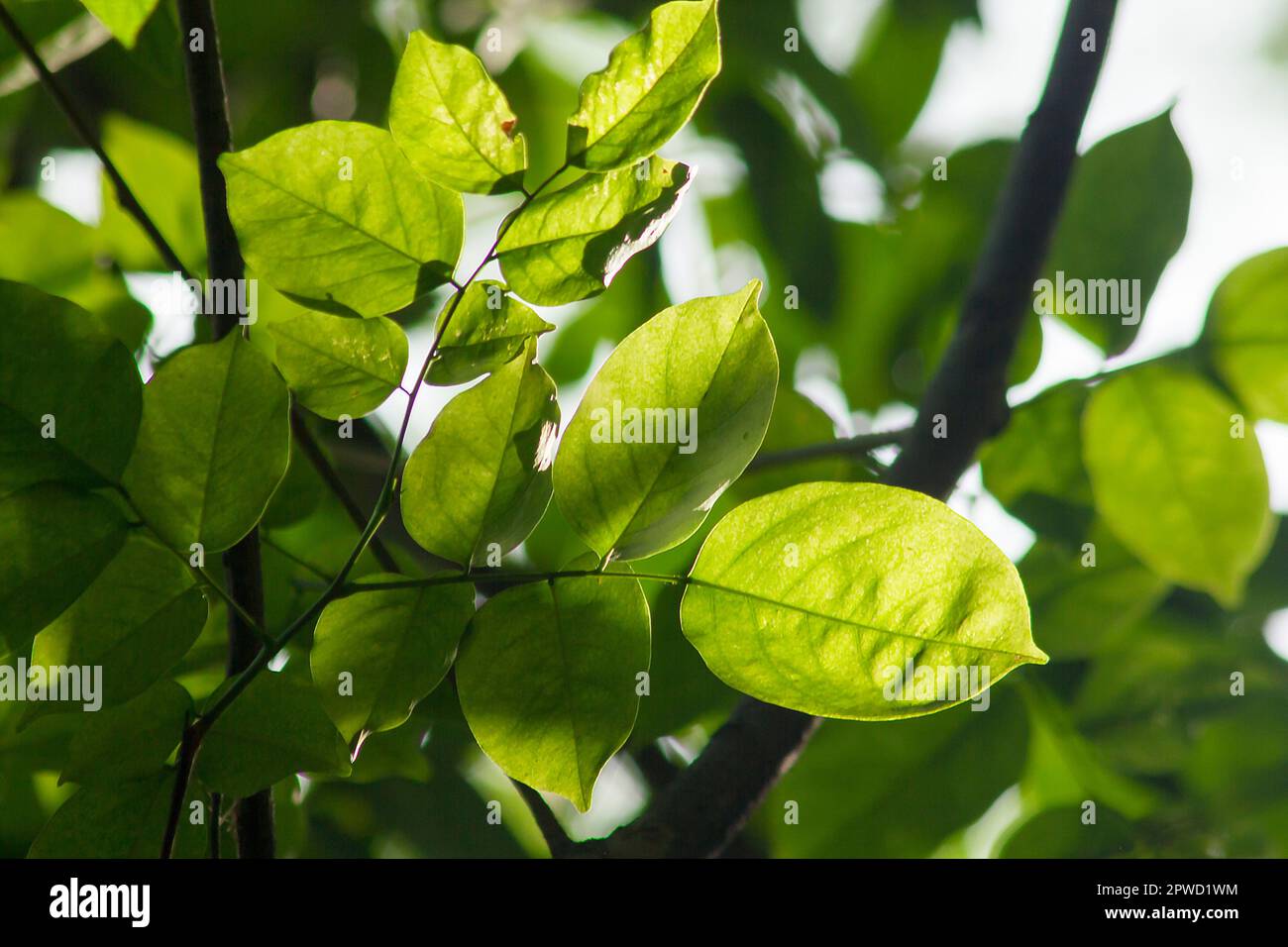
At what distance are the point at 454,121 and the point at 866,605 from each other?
0.25 m

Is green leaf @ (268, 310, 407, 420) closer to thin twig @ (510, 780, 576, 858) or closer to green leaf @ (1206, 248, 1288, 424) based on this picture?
thin twig @ (510, 780, 576, 858)

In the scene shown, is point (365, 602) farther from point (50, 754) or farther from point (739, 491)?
point (739, 491)

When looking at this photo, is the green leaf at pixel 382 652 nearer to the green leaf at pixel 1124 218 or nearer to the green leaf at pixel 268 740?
the green leaf at pixel 268 740

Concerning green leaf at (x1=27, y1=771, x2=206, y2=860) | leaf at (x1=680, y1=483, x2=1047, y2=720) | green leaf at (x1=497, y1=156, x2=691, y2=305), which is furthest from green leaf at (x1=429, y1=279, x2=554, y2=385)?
green leaf at (x1=27, y1=771, x2=206, y2=860)

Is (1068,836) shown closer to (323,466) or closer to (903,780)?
(903,780)

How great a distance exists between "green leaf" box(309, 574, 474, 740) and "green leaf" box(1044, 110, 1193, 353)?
63 centimetres

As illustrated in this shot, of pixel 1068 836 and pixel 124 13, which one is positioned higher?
pixel 124 13

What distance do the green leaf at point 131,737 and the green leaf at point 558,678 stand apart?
124 millimetres

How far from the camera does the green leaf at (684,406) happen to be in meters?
0.39

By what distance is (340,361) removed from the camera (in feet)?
1.45

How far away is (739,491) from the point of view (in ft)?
2.89

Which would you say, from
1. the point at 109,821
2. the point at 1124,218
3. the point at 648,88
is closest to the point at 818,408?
the point at 1124,218

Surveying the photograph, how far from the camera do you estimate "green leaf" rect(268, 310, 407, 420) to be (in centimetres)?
44
